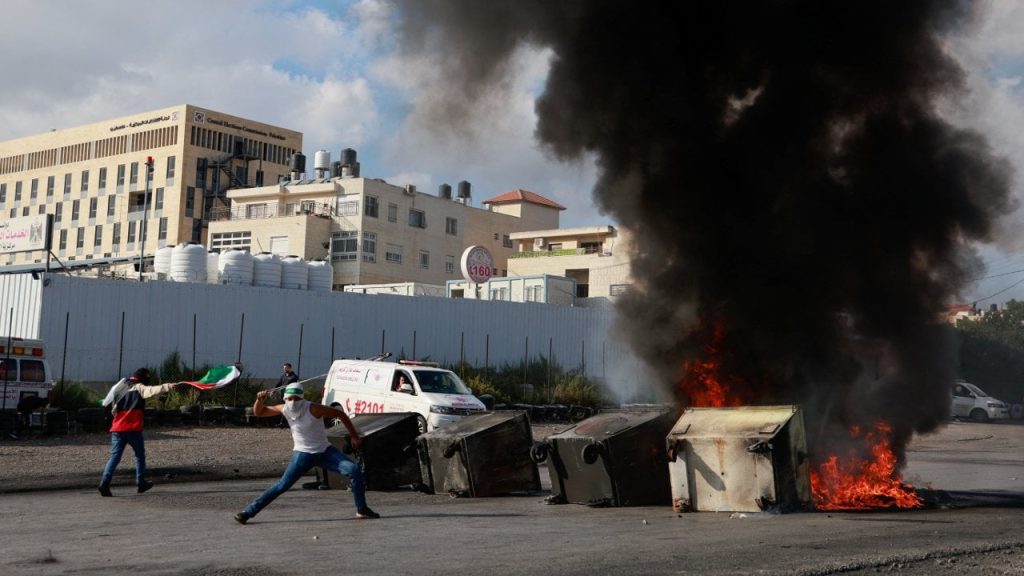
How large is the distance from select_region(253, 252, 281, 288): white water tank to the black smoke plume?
24.6 m

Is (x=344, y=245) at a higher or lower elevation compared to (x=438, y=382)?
higher

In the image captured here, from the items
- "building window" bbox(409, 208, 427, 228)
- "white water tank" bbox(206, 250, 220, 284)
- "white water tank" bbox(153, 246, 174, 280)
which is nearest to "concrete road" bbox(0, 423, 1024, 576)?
"white water tank" bbox(206, 250, 220, 284)

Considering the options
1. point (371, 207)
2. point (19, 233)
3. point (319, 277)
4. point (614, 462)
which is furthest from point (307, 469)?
point (371, 207)

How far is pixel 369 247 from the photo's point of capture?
222ft

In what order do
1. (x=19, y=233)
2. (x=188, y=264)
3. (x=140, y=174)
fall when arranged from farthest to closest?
(x=140, y=174) → (x=19, y=233) → (x=188, y=264)

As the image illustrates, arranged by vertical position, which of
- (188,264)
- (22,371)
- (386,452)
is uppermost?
(188,264)

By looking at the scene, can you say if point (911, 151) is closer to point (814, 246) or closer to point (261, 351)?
point (814, 246)

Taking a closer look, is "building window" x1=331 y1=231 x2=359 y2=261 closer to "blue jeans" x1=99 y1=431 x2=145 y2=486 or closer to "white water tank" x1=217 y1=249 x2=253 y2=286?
"white water tank" x1=217 y1=249 x2=253 y2=286

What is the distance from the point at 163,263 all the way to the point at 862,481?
102 ft

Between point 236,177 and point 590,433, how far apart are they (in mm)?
74505

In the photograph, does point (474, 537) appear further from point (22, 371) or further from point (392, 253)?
point (392, 253)

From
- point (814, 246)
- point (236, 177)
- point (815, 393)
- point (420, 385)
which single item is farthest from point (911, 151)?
point (236, 177)

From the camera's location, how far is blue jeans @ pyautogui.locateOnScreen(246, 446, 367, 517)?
1078cm

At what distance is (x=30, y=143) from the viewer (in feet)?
301
